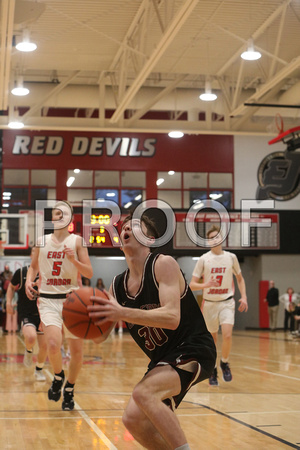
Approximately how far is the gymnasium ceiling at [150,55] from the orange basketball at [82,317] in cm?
978

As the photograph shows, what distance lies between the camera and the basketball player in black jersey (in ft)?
12.8

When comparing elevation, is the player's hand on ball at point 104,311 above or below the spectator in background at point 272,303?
above

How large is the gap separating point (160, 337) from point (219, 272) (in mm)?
5372

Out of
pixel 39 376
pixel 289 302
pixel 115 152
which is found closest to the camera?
pixel 39 376

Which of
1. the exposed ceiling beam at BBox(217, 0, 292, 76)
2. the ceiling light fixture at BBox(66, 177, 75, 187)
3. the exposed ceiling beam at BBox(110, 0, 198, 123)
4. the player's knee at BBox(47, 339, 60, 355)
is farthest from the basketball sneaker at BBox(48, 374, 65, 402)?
the ceiling light fixture at BBox(66, 177, 75, 187)

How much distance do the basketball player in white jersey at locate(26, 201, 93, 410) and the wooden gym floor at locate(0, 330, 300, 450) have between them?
1.22 ft

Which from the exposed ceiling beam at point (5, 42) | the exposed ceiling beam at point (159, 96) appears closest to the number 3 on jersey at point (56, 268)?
the exposed ceiling beam at point (5, 42)

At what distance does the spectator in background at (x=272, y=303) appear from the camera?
2528 centimetres

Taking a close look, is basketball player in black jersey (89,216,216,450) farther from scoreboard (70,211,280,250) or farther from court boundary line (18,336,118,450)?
scoreboard (70,211,280,250)

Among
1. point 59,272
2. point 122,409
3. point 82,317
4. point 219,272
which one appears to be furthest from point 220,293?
point 82,317

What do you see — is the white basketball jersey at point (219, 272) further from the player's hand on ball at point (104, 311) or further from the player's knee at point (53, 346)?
the player's hand on ball at point (104, 311)

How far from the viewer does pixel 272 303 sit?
25391 mm

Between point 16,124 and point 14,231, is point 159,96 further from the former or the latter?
point 14,231

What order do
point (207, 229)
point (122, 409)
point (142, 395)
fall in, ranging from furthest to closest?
1. point (207, 229)
2. point (122, 409)
3. point (142, 395)
